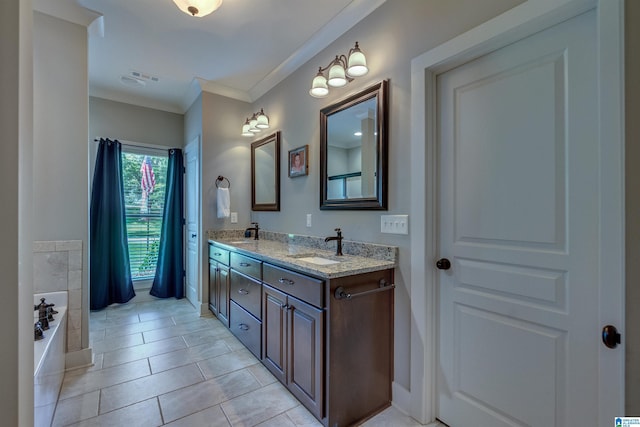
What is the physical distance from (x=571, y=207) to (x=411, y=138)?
33.1 inches

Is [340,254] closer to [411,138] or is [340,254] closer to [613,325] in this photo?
[411,138]

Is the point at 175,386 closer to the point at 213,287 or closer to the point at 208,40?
the point at 213,287

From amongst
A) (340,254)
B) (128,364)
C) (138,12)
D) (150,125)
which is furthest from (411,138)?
(150,125)

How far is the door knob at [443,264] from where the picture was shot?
1607 mm

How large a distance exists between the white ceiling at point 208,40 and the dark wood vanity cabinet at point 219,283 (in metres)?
1.94

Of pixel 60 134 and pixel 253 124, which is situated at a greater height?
pixel 253 124

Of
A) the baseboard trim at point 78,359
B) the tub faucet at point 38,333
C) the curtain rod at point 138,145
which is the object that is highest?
the curtain rod at point 138,145

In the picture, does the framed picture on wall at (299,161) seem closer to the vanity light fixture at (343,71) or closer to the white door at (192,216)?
the vanity light fixture at (343,71)

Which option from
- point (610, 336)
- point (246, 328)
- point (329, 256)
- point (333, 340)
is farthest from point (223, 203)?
point (610, 336)

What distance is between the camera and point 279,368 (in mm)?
1964

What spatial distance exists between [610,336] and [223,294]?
2828mm

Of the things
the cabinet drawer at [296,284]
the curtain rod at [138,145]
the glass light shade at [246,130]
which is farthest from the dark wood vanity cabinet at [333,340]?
the curtain rod at [138,145]

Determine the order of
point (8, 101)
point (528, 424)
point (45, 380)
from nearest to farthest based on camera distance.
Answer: point (8, 101)
point (528, 424)
point (45, 380)

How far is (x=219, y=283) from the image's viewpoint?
3.05m
